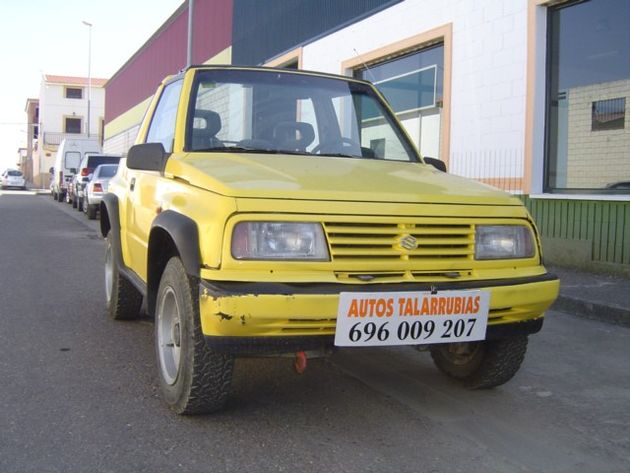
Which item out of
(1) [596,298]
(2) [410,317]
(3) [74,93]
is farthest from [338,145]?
(3) [74,93]

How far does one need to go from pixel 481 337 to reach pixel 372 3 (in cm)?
1079

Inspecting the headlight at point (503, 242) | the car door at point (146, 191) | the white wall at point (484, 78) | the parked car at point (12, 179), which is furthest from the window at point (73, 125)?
the headlight at point (503, 242)

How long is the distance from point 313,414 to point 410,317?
84cm

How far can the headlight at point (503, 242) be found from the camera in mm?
3287

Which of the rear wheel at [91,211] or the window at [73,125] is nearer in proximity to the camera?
the rear wheel at [91,211]

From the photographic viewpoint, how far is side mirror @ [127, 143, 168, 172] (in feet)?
12.4

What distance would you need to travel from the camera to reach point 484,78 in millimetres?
9891

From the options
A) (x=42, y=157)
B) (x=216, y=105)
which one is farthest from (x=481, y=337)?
(x=42, y=157)

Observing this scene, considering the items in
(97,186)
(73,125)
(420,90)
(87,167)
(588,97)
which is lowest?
(97,186)

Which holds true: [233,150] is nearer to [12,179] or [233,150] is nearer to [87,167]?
[87,167]

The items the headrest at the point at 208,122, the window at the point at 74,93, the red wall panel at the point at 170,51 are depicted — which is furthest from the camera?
the window at the point at 74,93

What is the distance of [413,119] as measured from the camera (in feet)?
39.7

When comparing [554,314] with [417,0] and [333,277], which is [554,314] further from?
[417,0]

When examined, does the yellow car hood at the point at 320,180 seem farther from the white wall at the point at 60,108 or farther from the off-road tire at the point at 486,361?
the white wall at the point at 60,108
